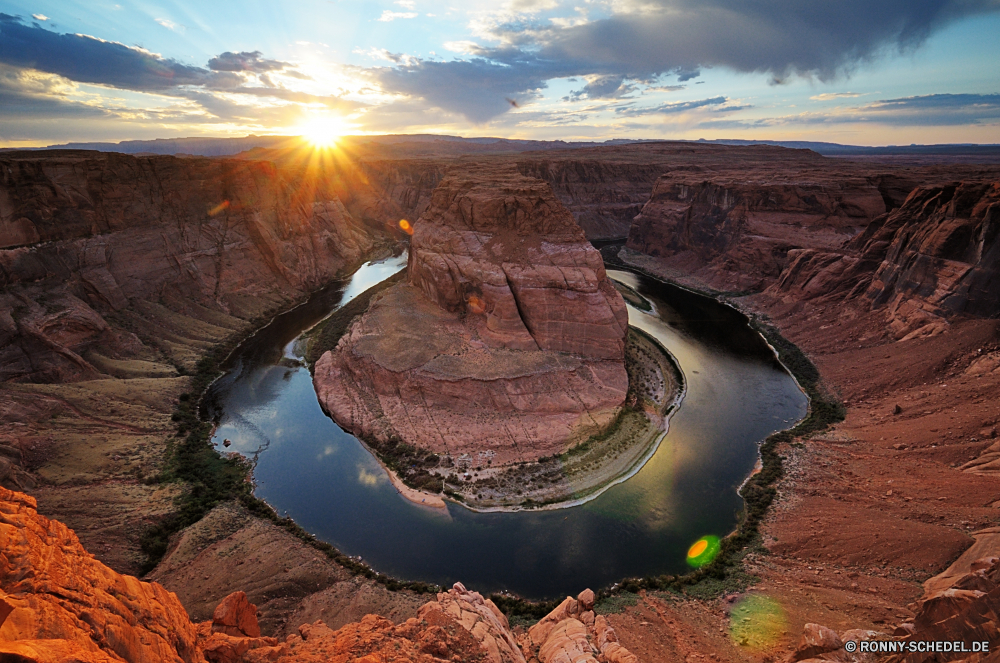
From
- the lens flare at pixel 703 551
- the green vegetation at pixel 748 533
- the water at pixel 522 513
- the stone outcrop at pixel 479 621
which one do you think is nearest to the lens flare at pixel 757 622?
the green vegetation at pixel 748 533

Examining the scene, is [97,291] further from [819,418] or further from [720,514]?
[819,418]

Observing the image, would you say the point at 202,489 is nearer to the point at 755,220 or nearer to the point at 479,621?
the point at 479,621

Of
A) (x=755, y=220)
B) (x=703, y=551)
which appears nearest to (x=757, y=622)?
(x=703, y=551)

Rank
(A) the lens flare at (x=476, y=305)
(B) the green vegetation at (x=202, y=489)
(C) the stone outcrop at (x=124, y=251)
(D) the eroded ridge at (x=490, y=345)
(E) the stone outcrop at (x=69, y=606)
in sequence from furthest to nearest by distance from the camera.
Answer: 1. (A) the lens flare at (x=476, y=305)
2. (C) the stone outcrop at (x=124, y=251)
3. (D) the eroded ridge at (x=490, y=345)
4. (B) the green vegetation at (x=202, y=489)
5. (E) the stone outcrop at (x=69, y=606)

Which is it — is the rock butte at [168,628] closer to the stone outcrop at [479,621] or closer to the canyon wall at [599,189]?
the stone outcrop at [479,621]

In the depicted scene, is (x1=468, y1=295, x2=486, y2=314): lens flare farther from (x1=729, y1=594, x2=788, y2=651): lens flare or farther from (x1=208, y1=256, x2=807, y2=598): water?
(x1=729, y1=594, x2=788, y2=651): lens flare

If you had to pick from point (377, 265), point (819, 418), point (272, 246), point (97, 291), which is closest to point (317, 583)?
point (819, 418)
